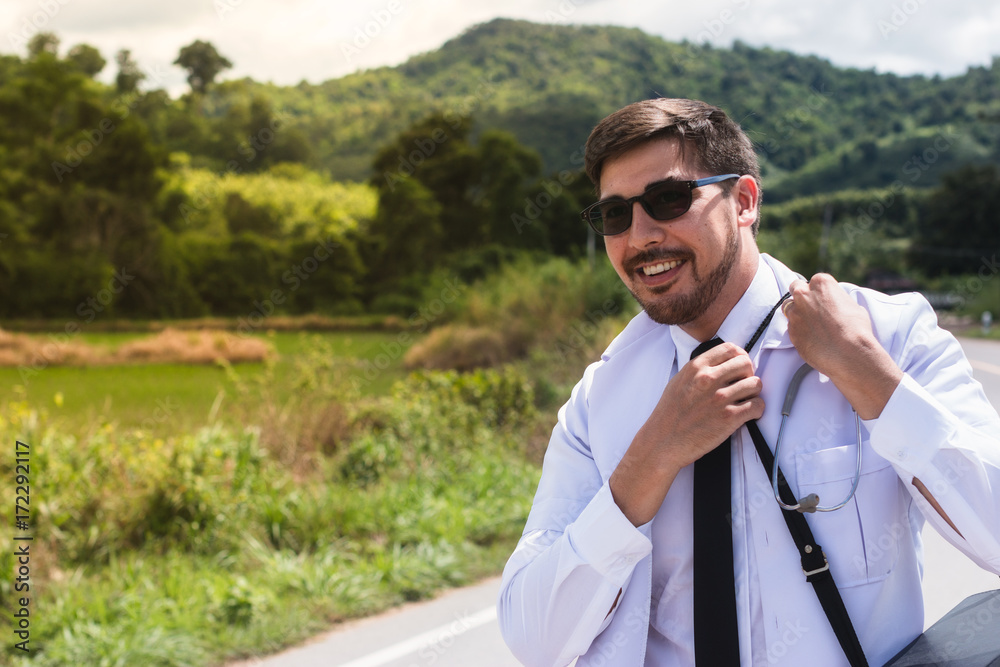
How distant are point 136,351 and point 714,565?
3045 cm

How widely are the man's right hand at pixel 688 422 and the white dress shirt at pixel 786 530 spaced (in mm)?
52

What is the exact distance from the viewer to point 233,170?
56969 mm

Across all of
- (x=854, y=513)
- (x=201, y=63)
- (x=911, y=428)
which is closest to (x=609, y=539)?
(x=854, y=513)

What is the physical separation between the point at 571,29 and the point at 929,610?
107516 millimetres

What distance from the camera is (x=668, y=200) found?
1492 mm

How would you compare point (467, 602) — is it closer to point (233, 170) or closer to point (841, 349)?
point (841, 349)

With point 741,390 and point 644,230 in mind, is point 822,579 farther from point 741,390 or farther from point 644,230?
point 644,230

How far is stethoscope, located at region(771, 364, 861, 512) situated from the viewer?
1.24 metres

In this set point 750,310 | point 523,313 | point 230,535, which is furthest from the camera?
point 523,313

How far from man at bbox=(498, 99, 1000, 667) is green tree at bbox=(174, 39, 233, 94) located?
83.6 m

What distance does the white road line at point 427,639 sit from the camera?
4078 mm

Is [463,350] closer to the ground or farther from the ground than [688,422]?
closer to the ground

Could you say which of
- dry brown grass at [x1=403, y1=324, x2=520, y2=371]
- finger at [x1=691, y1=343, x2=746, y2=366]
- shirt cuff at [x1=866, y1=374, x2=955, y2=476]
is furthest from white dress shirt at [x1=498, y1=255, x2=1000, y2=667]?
dry brown grass at [x1=403, y1=324, x2=520, y2=371]

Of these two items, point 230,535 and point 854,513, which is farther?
point 230,535
